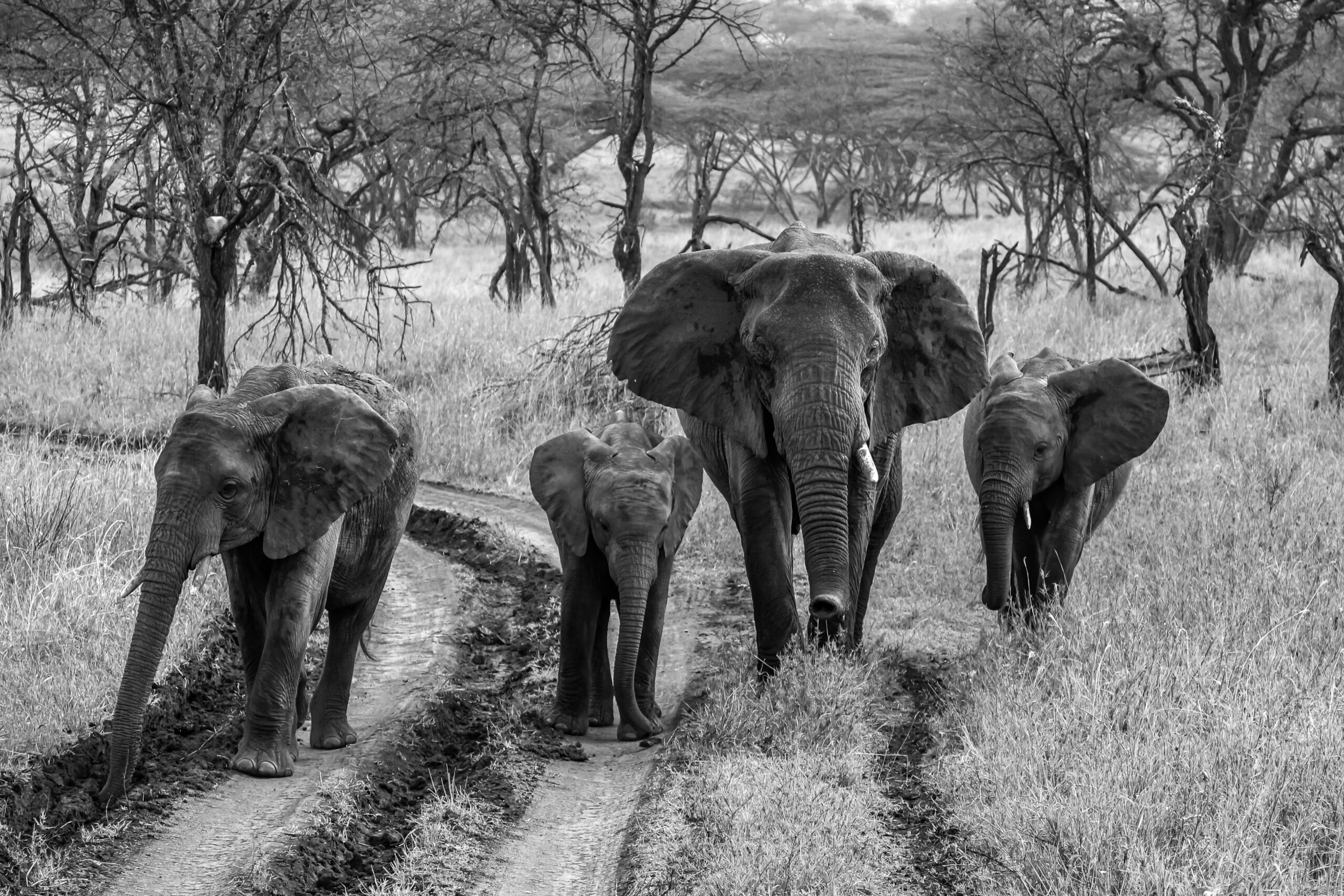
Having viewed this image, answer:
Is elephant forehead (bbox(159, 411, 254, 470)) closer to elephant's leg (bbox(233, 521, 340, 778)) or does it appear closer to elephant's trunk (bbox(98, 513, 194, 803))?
elephant's trunk (bbox(98, 513, 194, 803))

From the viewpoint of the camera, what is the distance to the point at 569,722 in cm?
645

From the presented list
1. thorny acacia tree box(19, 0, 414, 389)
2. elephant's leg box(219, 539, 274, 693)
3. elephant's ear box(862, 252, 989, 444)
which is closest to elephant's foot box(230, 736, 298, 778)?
elephant's leg box(219, 539, 274, 693)

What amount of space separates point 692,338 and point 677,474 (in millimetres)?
635

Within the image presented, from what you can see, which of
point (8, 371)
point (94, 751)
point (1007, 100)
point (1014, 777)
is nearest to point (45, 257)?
point (8, 371)

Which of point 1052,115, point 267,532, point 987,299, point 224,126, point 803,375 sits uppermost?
point 1052,115

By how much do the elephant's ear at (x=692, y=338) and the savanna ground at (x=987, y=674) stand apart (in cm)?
124

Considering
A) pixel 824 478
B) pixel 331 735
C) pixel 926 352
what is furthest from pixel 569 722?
pixel 926 352

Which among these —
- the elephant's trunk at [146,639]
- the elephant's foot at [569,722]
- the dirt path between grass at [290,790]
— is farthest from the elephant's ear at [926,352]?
the elephant's trunk at [146,639]

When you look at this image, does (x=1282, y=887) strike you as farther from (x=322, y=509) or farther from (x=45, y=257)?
(x=45, y=257)

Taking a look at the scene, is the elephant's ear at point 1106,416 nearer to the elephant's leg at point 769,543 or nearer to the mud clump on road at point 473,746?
the elephant's leg at point 769,543

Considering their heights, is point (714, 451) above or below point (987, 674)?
above

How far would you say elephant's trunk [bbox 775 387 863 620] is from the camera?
5.96 meters

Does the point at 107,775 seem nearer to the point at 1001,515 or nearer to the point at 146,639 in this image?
the point at 146,639

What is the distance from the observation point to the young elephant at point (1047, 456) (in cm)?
701
